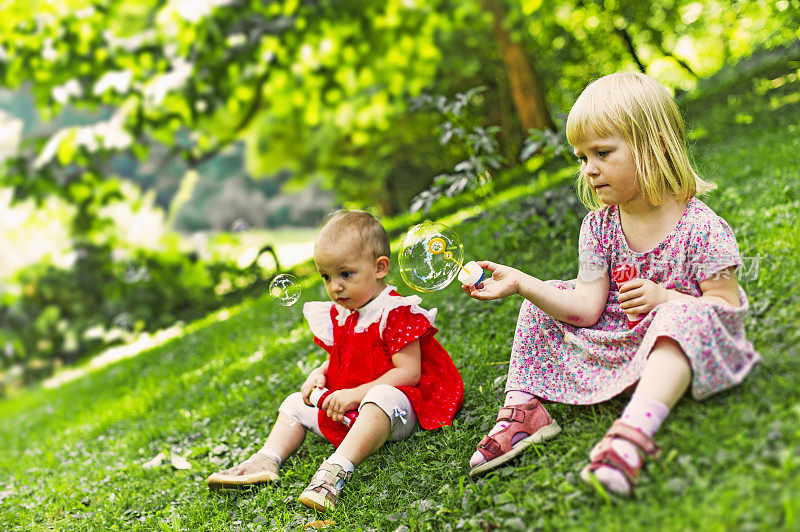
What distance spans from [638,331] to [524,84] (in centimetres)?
942

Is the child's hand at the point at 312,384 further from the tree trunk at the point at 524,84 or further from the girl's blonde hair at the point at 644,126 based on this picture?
the tree trunk at the point at 524,84

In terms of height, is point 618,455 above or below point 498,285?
below

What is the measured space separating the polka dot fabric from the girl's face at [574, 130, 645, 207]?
1010mm

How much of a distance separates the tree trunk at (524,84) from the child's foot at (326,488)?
9.08 m

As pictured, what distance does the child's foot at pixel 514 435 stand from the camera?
2666 mm

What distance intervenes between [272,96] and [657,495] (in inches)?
496

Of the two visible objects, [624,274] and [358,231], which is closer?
[624,274]

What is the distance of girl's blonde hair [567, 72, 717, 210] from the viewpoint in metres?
2.62

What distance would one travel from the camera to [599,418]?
2.66 m

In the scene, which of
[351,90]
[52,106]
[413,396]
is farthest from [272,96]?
[413,396]

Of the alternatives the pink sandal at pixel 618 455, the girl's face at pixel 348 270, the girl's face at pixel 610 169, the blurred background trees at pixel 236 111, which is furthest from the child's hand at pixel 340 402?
the blurred background trees at pixel 236 111

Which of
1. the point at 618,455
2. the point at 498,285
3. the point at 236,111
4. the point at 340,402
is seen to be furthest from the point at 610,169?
the point at 236,111

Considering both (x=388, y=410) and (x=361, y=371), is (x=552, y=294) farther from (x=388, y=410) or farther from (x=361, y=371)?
(x=361, y=371)

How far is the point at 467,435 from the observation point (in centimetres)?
304
